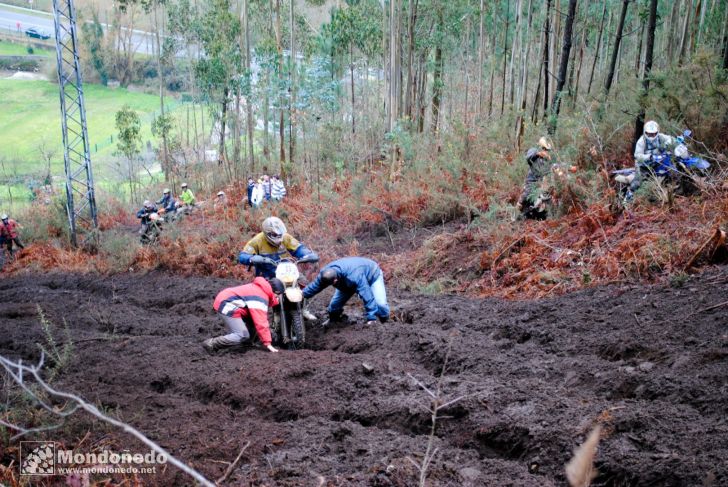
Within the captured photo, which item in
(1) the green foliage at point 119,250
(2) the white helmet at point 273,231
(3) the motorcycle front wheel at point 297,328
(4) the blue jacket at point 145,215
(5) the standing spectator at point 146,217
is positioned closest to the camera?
(3) the motorcycle front wheel at point 297,328

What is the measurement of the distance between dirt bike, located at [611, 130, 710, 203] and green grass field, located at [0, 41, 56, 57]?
5570 centimetres

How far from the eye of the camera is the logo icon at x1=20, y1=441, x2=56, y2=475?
4.89 metres

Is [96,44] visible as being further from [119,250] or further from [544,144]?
[544,144]

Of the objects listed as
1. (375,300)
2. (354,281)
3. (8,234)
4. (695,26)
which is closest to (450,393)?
(354,281)

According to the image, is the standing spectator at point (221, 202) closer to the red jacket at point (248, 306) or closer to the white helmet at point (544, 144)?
the white helmet at point (544, 144)

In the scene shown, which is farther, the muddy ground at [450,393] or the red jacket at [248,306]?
the red jacket at [248,306]

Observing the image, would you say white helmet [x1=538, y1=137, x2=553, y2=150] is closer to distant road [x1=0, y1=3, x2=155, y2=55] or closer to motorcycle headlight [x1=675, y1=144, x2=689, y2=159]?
motorcycle headlight [x1=675, y1=144, x2=689, y2=159]

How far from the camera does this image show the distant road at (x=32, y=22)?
55375 mm

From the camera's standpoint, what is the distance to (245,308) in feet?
26.6

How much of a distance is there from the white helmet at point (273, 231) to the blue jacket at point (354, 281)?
3.01 ft

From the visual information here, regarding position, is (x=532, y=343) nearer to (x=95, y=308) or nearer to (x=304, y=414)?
(x=304, y=414)

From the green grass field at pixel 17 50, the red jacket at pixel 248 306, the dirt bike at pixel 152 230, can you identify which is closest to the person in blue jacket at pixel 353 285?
the red jacket at pixel 248 306

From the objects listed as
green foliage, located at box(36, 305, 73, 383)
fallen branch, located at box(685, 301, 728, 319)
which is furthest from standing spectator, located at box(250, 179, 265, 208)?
fallen branch, located at box(685, 301, 728, 319)

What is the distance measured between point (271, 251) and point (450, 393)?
4323 millimetres
